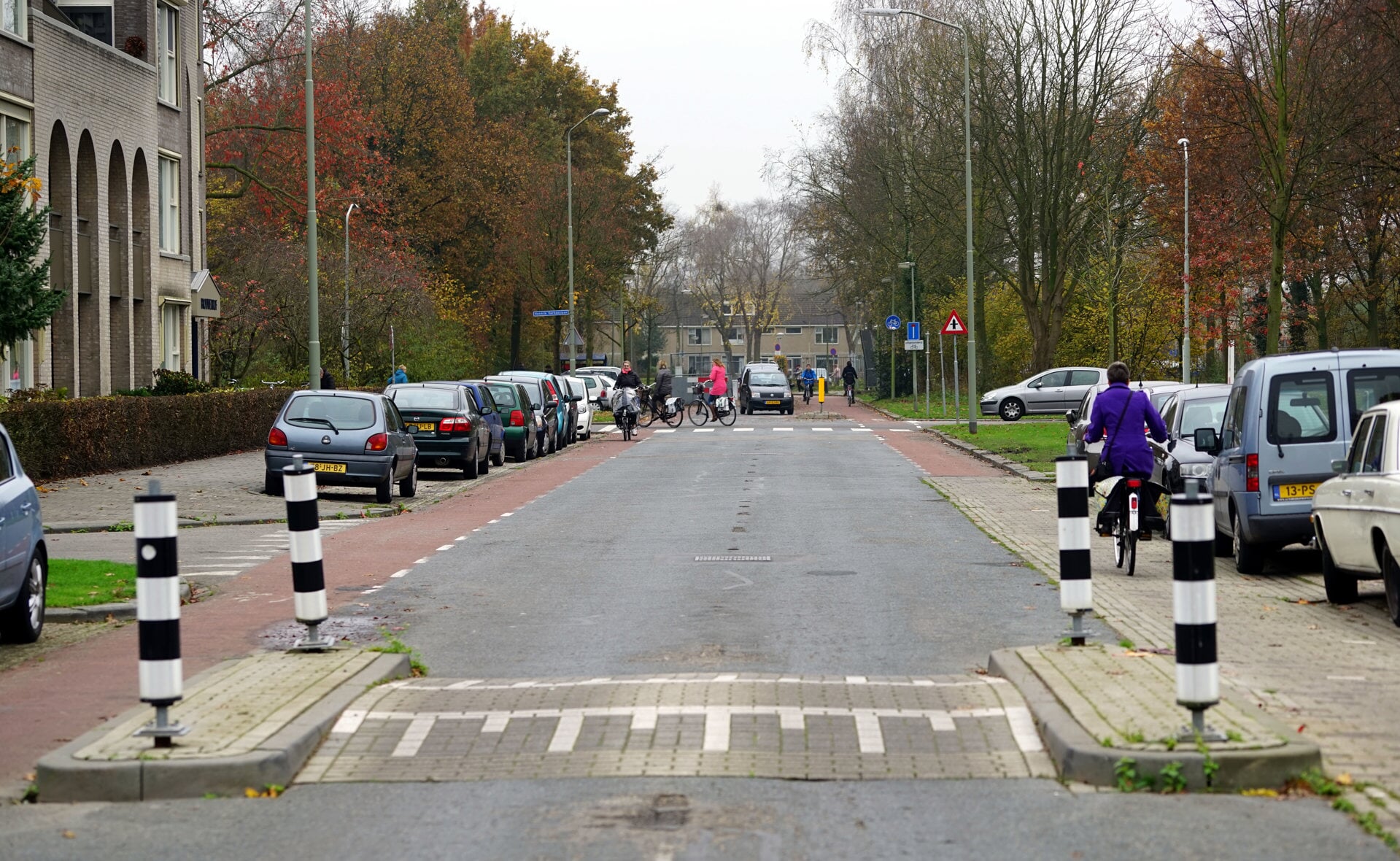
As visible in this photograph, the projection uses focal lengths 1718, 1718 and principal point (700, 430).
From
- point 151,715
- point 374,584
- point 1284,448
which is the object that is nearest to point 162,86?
point 374,584

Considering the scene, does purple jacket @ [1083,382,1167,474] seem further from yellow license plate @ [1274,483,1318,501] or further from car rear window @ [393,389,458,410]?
car rear window @ [393,389,458,410]

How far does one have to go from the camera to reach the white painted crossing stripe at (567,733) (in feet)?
24.3

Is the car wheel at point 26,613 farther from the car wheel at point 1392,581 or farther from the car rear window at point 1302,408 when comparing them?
the car rear window at point 1302,408

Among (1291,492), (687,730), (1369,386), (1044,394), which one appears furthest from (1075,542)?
(1044,394)

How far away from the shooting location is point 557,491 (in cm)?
2583

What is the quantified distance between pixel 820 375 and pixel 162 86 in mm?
38654

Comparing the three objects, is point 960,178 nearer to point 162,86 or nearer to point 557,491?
point 162,86

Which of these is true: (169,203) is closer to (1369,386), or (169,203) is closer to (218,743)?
(1369,386)

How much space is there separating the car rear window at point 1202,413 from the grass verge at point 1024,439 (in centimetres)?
846

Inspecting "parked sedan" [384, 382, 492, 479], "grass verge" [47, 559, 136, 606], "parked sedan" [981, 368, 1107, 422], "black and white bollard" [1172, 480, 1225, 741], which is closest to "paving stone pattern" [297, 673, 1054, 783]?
"black and white bollard" [1172, 480, 1225, 741]

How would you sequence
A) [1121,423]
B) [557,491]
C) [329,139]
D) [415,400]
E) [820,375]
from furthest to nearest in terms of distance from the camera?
[820,375], [329,139], [415,400], [557,491], [1121,423]

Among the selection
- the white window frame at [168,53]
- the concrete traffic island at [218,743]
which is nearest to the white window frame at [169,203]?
the white window frame at [168,53]

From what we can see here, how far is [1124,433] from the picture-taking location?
49.4ft

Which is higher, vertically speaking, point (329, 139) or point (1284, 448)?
point (329, 139)
